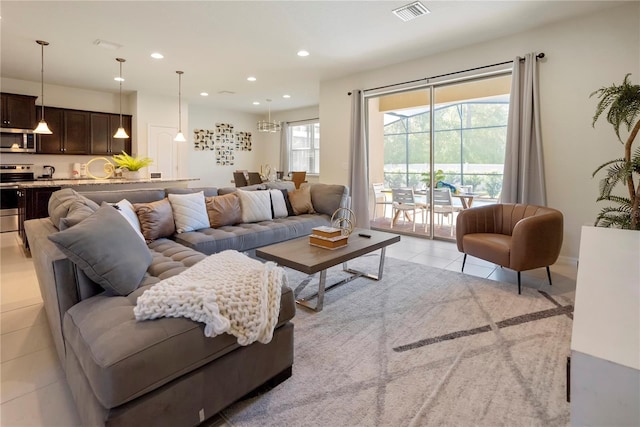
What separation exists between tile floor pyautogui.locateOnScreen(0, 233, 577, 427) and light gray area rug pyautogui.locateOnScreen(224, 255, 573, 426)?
17.4 inches

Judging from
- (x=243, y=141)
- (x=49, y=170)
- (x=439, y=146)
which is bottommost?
(x=49, y=170)

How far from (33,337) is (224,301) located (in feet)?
5.73

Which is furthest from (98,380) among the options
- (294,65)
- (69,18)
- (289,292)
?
(294,65)

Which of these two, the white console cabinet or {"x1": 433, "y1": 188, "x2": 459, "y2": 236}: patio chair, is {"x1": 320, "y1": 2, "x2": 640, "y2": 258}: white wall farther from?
the white console cabinet

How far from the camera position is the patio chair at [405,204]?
18.1 feet

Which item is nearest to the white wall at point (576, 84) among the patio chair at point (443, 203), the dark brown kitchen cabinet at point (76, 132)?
the patio chair at point (443, 203)

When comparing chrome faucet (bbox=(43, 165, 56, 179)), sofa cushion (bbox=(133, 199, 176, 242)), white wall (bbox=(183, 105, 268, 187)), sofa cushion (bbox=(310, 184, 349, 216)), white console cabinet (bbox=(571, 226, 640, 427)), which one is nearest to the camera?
white console cabinet (bbox=(571, 226, 640, 427))

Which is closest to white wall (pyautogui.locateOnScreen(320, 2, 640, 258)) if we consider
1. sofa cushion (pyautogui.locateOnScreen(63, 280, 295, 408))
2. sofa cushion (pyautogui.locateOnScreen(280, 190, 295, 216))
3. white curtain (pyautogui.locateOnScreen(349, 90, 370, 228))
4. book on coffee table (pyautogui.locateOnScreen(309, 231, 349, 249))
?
white curtain (pyautogui.locateOnScreen(349, 90, 370, 228))

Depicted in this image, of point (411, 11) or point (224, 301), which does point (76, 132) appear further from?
point (224, 301)

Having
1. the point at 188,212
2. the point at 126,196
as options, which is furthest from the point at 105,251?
the point at 126,196

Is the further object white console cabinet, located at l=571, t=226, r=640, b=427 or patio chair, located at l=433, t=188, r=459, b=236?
patio chair, located at l=433, t=188, r=459, b=236

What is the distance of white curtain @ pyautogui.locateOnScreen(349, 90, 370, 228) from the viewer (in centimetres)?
572

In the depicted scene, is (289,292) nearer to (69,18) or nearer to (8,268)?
(8,268)

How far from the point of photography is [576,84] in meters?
3.75
